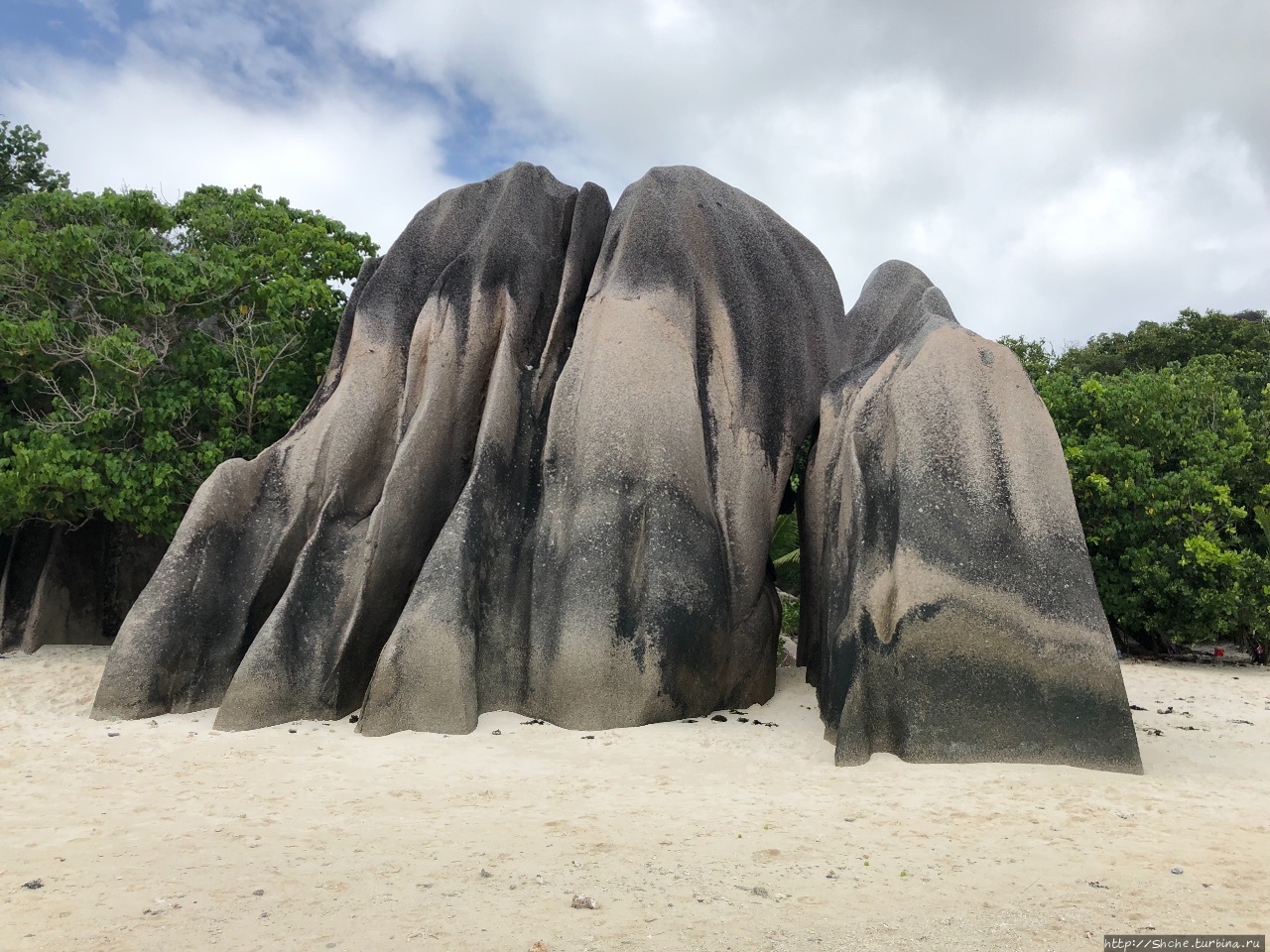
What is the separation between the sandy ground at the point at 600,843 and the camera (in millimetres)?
3213

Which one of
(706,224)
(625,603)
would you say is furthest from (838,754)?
(706,224)

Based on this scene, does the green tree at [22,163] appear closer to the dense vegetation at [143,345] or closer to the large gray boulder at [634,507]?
the dense vegetation at [143,345]

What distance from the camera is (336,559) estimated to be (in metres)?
7.55

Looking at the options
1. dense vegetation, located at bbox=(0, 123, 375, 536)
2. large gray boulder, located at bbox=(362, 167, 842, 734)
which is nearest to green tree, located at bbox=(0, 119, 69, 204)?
dense vegetation, located at bbox=(0, 123, 375, 536)

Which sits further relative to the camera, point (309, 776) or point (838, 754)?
point (838, 754)

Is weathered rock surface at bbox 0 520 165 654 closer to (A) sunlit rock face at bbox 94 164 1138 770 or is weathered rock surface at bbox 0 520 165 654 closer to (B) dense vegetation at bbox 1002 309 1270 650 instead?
(A) sunlit rock face at bbox 94 164 1138 770

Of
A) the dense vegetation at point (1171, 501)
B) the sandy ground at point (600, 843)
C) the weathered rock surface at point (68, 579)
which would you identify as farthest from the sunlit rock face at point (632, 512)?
the weathered rock surface at point (68, 579)

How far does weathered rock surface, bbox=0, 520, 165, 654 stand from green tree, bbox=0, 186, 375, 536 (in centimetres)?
92

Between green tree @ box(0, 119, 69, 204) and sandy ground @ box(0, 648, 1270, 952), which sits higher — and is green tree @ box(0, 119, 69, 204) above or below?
above

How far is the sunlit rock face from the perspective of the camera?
229 inches

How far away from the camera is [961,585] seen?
19.1 feet

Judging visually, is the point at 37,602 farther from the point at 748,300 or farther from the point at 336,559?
the point at 748,300

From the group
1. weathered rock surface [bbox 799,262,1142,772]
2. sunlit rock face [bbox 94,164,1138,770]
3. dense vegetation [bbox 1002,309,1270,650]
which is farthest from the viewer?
dense vegetation [bbox 1002,309,1270,650]

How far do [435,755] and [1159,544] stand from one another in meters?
8.46
